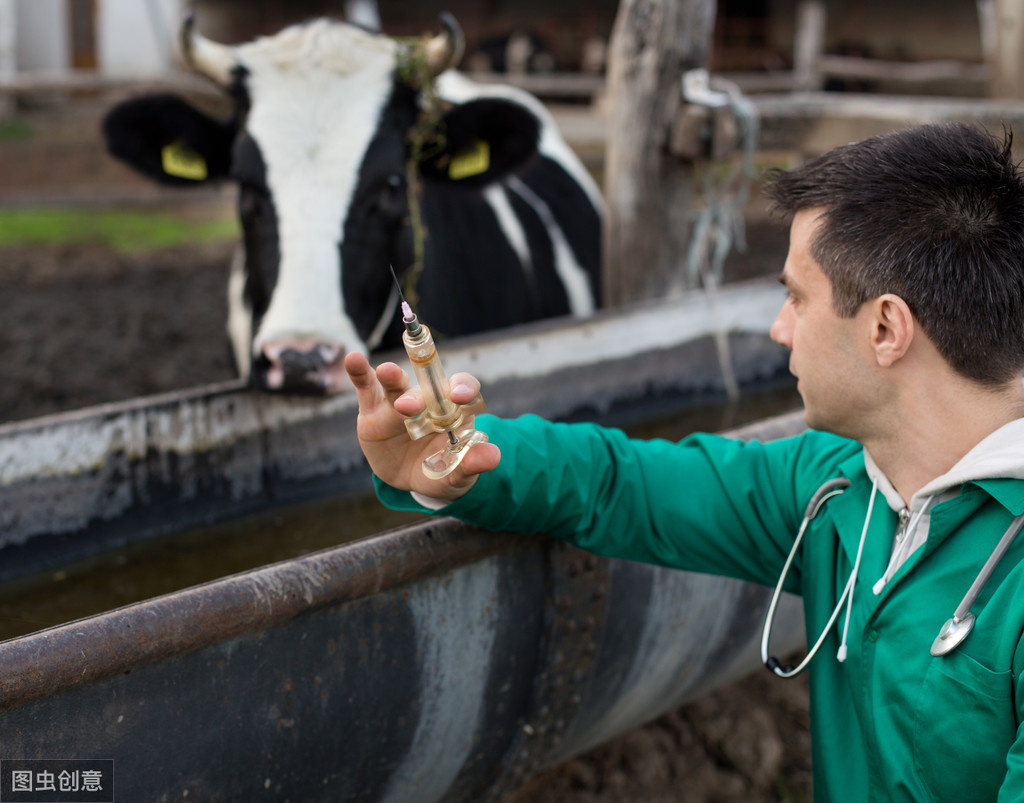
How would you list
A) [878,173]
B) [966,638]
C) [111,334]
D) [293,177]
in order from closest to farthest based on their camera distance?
[966,638]
[878,173]
[293,177]
[111,334]

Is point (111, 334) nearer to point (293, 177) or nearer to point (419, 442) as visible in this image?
point (293, 177)

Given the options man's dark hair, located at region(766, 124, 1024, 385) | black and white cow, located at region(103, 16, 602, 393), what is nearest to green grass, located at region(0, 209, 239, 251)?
black and white cow, located at region(103, 16, 602, 393)

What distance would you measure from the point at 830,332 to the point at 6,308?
5.25 meters

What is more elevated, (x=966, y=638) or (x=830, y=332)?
(x=830, y=332)

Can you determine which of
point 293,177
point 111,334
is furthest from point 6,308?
point 293,177

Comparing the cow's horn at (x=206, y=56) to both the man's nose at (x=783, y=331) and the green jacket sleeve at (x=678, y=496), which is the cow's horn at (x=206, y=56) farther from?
the man's nose at (x=783, y=331)

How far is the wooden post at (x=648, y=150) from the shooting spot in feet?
10.4

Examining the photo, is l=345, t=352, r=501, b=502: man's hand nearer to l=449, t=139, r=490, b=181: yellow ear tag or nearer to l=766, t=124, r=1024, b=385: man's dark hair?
l=766, t=124, r=1024, b=385: man's dark hair

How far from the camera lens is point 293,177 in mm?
2453

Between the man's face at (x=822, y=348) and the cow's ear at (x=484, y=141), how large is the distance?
1.73 m

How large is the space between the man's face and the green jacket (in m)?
0.15

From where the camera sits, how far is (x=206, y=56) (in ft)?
9.03

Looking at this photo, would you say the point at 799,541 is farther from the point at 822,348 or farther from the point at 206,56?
the point at 206,56

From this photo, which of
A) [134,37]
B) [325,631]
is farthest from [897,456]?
[134,37]
